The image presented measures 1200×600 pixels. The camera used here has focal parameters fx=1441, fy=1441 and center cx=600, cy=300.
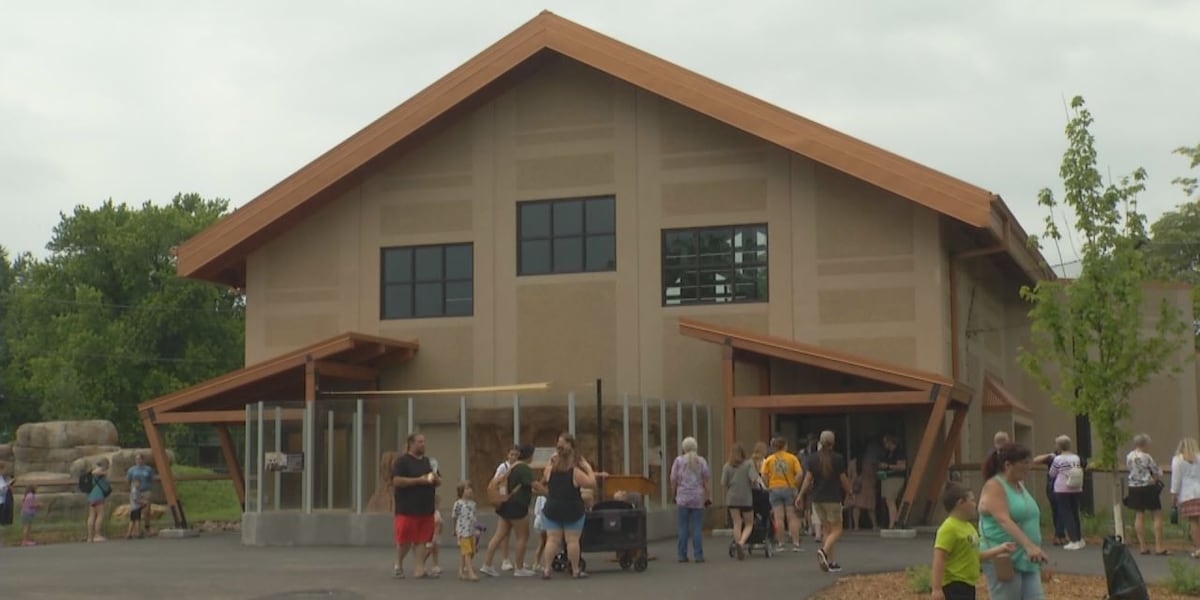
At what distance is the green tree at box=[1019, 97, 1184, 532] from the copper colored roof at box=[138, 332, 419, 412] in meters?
11.2

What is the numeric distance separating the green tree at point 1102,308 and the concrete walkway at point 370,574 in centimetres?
192

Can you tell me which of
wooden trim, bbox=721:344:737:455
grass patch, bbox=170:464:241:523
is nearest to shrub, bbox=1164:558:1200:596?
wooden trim, bbox=721:344:737:455

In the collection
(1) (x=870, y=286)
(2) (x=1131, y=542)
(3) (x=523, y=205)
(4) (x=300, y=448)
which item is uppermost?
(3) (x=523, y=205)

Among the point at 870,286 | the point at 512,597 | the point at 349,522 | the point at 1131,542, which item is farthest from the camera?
the point at 870,286

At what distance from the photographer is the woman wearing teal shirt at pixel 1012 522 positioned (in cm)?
815

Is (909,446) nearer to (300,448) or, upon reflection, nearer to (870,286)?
(870,286)

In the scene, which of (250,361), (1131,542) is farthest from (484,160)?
(1131,542)

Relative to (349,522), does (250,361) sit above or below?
above

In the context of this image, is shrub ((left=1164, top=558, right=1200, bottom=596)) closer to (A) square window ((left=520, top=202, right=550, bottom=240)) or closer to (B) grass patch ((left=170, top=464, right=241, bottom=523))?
(A) square window ((left=520, top=202, right=550, bottom=240))

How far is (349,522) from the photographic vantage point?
21422 mm

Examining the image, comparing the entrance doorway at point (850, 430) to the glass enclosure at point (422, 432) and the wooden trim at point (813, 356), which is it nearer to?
the wooden trim at point (813, 356)

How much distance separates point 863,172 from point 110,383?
147 ft

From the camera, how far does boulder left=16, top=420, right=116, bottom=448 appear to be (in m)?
41.4

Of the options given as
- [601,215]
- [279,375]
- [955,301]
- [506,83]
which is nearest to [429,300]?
[279,375]
